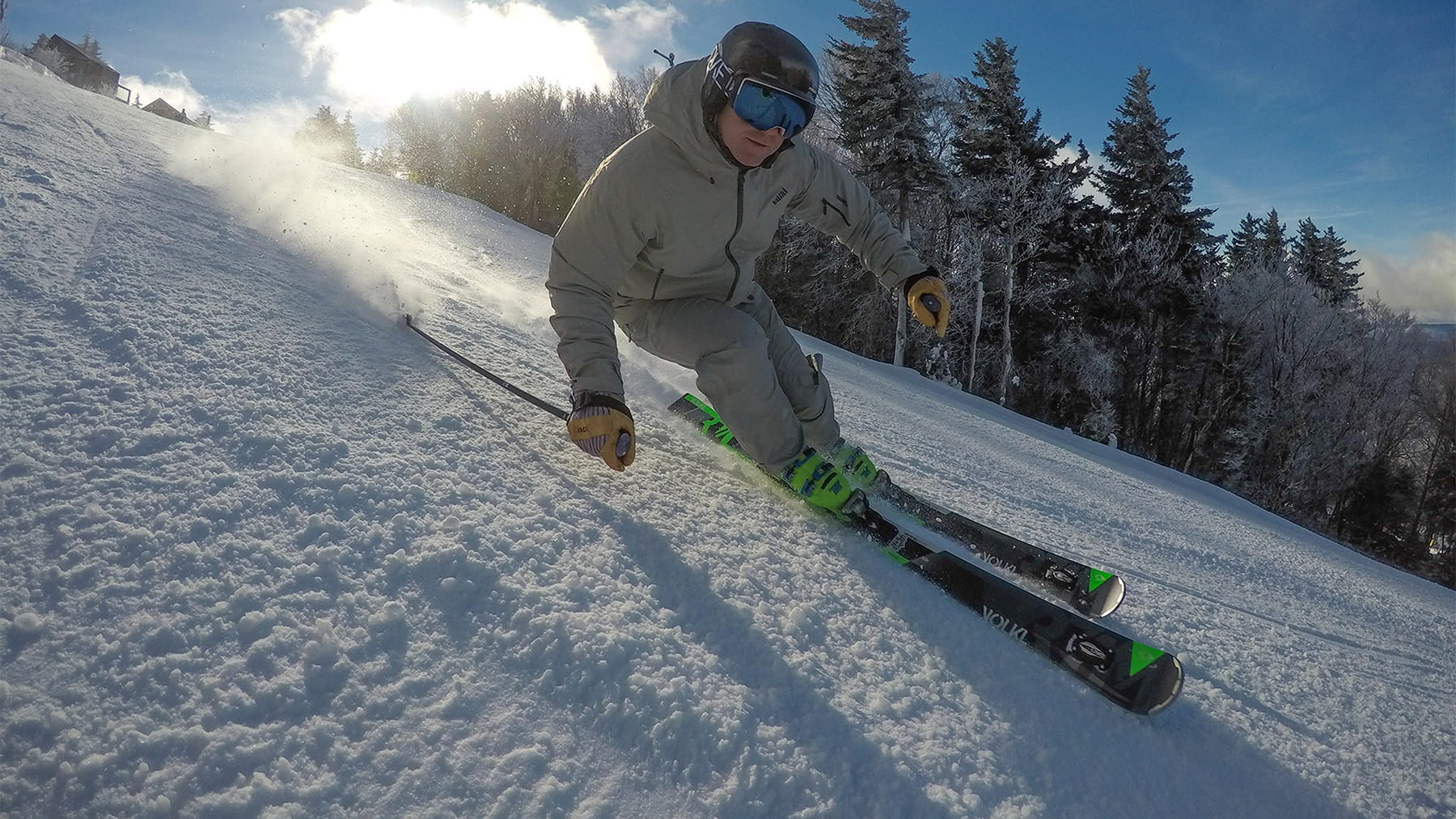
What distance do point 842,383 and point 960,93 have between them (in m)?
17.9

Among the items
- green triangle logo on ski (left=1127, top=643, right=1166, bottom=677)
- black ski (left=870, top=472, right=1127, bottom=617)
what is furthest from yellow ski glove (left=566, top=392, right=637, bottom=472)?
green triangle logo on ski (left=1127, top=643, right=1166, bottom=677)

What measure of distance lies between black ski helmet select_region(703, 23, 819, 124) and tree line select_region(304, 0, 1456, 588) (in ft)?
52.9

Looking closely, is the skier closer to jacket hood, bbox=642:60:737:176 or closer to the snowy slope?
jacket hood, bbox=642:60:737:176

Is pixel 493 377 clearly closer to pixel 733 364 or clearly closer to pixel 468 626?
pixel 733 364

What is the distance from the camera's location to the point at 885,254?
2.62m

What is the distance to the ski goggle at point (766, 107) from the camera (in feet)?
6.07

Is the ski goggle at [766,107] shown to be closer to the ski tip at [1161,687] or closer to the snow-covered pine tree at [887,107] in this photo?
the ski tip at [1161,687]

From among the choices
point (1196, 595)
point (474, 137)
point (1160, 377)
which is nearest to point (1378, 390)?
point (1160, 377)

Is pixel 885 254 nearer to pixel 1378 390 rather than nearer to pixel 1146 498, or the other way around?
pixel 1146 498

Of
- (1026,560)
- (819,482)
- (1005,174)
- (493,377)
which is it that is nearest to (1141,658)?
(1026,560)

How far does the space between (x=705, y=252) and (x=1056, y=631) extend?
1492mm

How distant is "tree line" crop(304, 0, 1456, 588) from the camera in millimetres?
18625

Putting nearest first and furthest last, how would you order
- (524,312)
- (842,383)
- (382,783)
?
(382,783), (524,312), (842,383)

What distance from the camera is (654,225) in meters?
2.03
